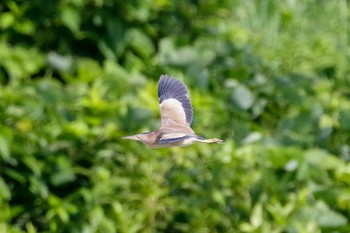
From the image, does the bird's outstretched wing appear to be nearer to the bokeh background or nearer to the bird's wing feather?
the bird's wing feather

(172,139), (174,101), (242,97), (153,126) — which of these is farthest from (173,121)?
(242,97)

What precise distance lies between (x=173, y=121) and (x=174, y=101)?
0.28 metres

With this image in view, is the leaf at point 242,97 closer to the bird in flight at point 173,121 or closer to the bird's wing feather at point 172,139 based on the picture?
the bird in flight at point 173,121

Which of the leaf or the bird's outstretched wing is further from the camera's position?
the leaf

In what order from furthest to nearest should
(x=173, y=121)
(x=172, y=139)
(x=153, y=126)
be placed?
(x=153, y=126), (x=173, y=121), (x=172, y=139)

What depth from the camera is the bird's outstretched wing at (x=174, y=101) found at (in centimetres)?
293

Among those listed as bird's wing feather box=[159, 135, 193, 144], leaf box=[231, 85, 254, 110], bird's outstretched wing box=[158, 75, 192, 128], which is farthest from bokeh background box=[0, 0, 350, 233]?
bird's wing feather box=[159, 135, 193, 144]

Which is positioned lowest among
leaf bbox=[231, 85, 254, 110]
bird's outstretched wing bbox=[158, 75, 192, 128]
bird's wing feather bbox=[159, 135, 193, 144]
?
bird's wing feather bbox=[159, 135, 193, 144]

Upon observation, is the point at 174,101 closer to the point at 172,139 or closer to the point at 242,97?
the point at 172,139

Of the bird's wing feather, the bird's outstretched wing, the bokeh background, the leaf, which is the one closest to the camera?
the bird's wing feather

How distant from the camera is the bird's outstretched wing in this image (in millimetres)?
2934

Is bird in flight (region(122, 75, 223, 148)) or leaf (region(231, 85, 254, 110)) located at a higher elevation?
leaf (region(231, 85, 254, 110))

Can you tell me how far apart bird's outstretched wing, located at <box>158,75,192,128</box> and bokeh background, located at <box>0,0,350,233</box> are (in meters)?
1.44

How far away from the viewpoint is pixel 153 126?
15.6 ft
